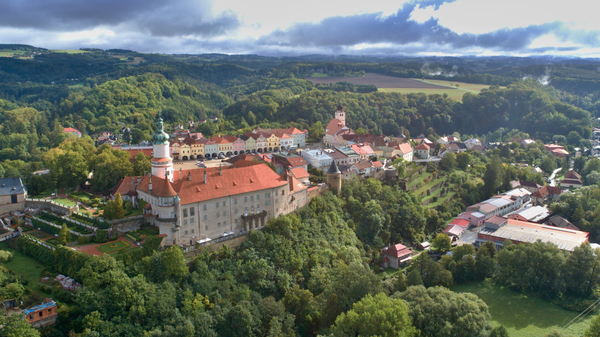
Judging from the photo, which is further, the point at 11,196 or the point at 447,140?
the point at 447,140

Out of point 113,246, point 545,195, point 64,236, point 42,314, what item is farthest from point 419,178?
point 42,314

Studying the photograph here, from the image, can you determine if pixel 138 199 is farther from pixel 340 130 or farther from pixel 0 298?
pixel 340 130

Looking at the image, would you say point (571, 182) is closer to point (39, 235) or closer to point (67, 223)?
point (67, 223)

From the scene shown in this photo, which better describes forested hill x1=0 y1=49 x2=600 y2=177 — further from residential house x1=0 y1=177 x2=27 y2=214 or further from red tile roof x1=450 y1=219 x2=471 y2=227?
red tile roof x1=450 y1=219 x2=471 y2=227

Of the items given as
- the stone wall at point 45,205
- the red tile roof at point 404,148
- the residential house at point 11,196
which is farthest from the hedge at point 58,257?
the red tile roof at point 404,148

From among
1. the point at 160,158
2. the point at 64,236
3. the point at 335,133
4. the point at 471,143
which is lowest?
the point at 471,143

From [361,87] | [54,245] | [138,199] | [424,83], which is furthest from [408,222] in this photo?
[424,83]

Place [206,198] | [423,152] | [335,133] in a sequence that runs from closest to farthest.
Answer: [206,198] < [423,152] < [335,133]
